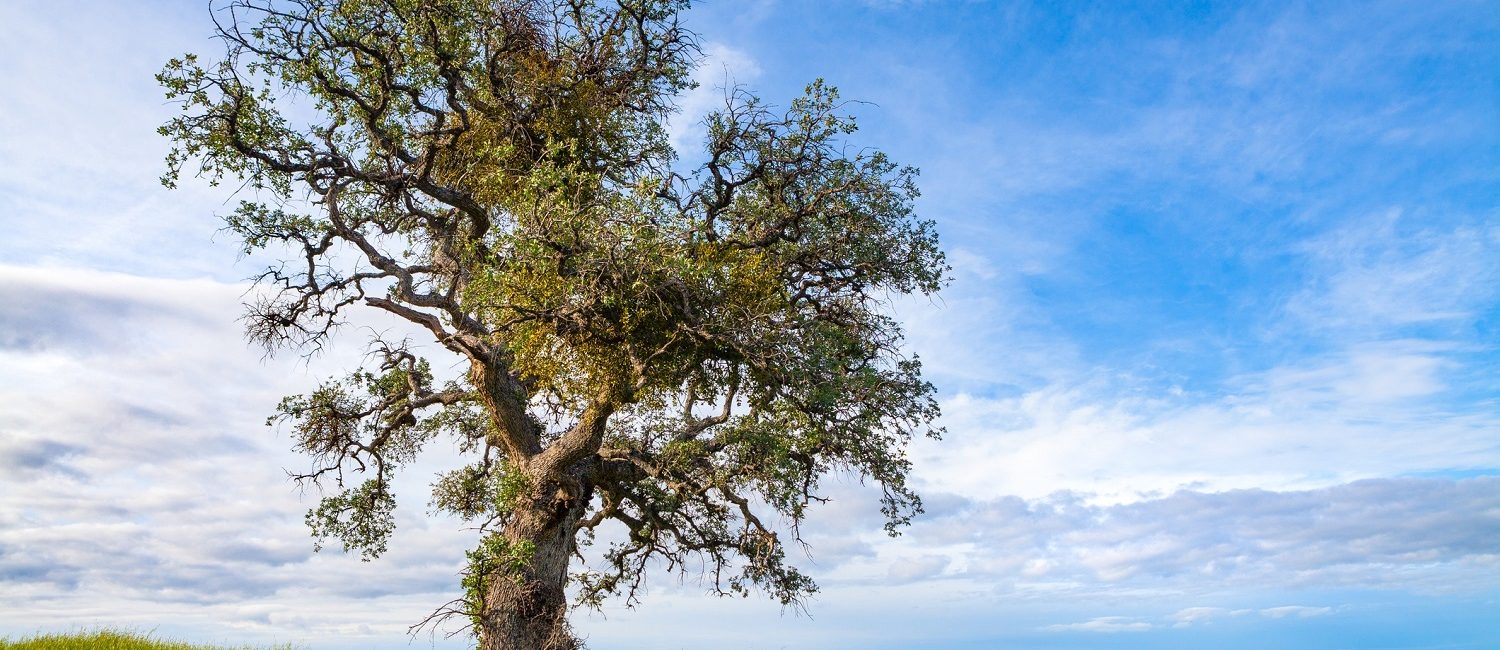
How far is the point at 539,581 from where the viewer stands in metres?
17.4

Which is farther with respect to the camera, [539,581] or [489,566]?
[539,581]

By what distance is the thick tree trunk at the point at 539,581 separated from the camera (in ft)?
54.3

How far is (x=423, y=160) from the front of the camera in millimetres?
16984

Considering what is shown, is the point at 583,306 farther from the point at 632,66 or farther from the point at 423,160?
the point at 632,66

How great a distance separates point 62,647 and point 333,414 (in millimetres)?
6255

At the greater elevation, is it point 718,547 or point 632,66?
A: point 632,66

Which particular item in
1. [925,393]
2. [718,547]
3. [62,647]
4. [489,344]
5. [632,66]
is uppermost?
[632,66]

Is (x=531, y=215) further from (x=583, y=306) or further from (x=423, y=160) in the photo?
(x=423, y=160)

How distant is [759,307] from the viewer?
14734mm

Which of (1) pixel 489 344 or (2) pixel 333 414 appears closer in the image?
(1) pixel 489 344

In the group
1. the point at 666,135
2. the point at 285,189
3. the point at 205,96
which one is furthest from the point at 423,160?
the point at 666,135

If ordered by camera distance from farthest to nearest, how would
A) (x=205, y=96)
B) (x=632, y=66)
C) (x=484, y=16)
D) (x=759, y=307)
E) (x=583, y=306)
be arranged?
(x=632, y=66), (x=484, y=16), (x=205, y=96), (x=759, y=307), (x=583, y=306)

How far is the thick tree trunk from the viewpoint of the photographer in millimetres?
16547

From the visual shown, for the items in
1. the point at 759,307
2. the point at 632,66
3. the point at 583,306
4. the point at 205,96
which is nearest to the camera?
the point at 583,306
